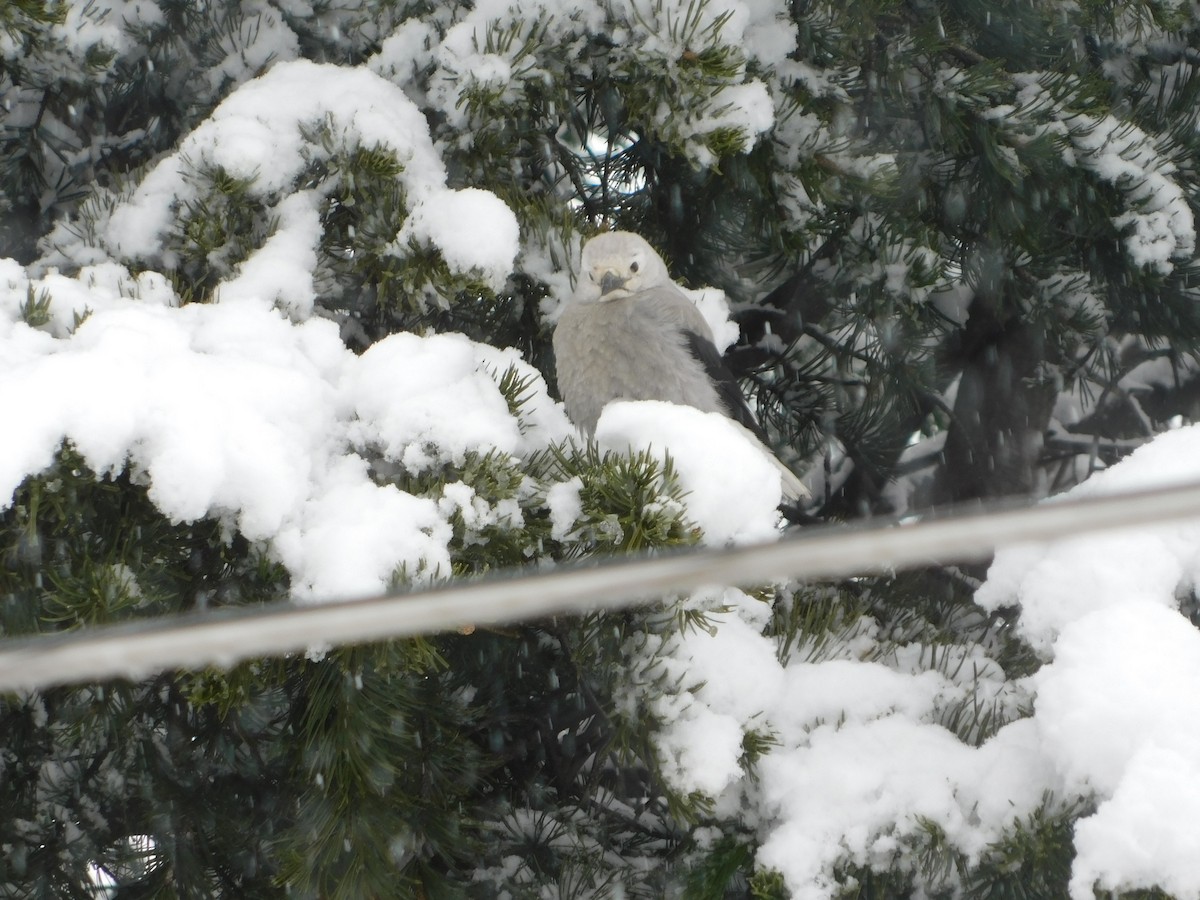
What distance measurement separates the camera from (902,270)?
2672 millimetres

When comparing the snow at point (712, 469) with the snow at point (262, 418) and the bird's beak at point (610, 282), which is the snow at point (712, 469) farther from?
the bird's beak at point (610, 282)

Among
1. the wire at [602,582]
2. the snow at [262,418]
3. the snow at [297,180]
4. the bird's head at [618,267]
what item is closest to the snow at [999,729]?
the snow at [262,418]

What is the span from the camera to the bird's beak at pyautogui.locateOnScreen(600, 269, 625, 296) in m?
2.82

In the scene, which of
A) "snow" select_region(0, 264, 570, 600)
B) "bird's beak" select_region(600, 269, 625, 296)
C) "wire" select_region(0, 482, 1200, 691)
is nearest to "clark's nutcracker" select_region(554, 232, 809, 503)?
"bird's beak" select_region(600, 269, 625, 296)

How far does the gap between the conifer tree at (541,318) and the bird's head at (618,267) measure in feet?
0.39

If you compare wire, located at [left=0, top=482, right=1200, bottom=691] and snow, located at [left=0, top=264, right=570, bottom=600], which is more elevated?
snow, located at [left=0, top=264, right=570, bottom=600]

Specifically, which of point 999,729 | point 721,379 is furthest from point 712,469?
point 721,379

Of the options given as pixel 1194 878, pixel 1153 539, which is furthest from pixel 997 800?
pixel 1153 539

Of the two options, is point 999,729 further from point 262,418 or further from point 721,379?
point 721,379

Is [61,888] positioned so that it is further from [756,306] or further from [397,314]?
[756,306]

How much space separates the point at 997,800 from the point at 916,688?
305 mm

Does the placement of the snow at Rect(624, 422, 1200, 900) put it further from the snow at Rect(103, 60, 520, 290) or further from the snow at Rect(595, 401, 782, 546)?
the snow at Rect(103, 60, 520, 290)

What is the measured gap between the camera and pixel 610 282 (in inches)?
112

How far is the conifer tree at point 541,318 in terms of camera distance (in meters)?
1.60
